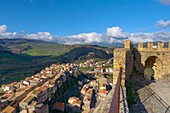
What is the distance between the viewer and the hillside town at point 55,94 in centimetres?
4094

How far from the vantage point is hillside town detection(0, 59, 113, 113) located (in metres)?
40.9

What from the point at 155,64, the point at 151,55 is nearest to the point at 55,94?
the point at 155,64

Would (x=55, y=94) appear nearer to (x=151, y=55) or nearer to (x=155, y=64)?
(x=155, y=64)

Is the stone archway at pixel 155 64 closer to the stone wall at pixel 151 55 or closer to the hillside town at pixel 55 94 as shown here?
the stone wall at pixel 151 55

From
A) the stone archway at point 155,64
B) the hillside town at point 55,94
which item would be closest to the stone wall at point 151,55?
the stone archway at point 155,64

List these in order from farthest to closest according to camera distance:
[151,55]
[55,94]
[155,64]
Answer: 1. [55,94]
2. [155,64]
3. [151,55]

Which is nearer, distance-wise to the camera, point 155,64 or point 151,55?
point 151,55

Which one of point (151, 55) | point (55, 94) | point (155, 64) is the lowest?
point (55, 94)

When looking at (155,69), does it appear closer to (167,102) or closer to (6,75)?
(167,102)

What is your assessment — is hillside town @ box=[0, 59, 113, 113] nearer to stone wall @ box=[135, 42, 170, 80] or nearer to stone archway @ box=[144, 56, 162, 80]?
stone archway @ box=[144, 56, 162, 80]

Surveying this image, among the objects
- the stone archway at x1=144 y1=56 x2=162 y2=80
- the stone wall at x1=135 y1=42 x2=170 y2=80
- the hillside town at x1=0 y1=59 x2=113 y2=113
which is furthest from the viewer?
the hillside town at x1=0 y1=59 x2=113 y2=113

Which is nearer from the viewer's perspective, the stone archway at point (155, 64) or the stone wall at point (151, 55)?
the stone wall at point (151, 55)

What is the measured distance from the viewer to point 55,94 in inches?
2223

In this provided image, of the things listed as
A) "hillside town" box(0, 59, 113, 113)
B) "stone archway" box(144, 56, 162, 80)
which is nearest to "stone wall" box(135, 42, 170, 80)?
"stone archway" box(144, 56, 162, 80)
